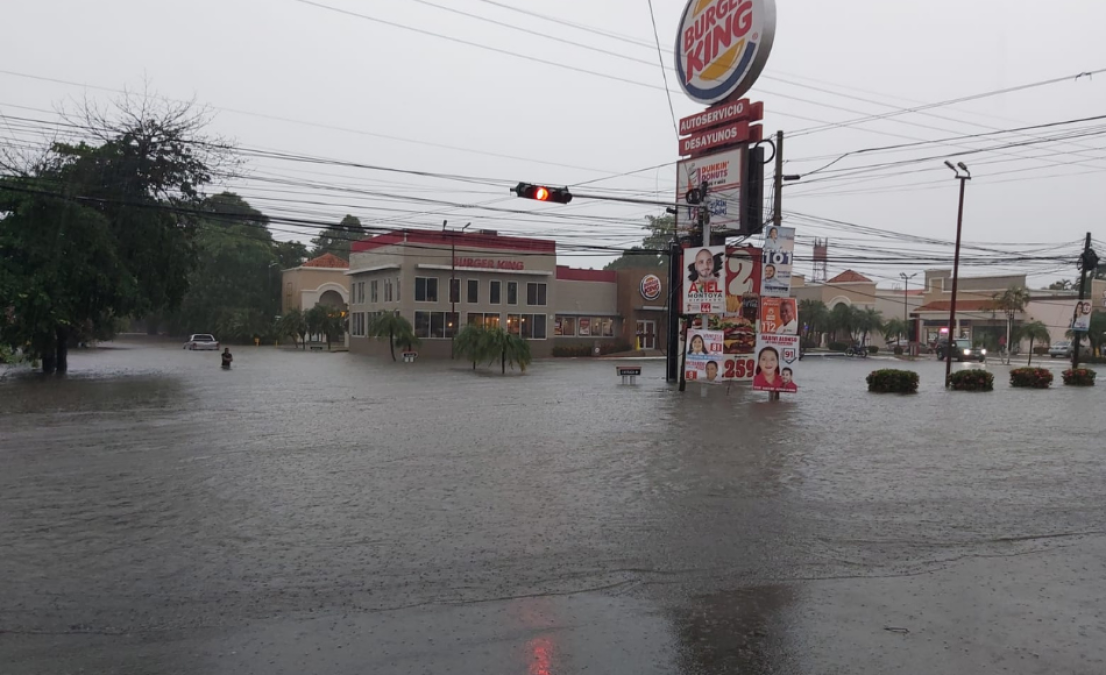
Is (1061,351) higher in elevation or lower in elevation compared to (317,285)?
lower

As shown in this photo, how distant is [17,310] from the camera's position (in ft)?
90.5

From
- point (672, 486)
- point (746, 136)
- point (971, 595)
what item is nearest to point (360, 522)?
point (672, 486)

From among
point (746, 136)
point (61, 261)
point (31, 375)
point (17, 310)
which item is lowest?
point (31, 375)

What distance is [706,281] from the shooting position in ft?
80.8

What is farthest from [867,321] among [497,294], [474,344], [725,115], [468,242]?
[725,115]

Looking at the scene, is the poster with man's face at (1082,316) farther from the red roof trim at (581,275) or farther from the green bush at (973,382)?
the red roof trim at (581,275)

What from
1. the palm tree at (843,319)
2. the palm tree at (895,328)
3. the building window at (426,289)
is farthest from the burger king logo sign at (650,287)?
the palm tree at (895,328)

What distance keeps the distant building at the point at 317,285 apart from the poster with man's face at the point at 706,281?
6214 centimetres

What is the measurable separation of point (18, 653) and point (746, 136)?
27.8m

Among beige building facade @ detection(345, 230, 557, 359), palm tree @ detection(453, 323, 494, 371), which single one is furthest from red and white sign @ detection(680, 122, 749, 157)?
beige building facade @ detection(345, 230, 557, 359)

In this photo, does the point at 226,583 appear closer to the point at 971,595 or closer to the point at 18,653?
the point at 18,653

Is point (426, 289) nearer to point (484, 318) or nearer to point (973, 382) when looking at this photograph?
point (484, 318)

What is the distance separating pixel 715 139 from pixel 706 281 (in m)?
7.98

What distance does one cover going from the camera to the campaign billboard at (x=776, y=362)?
24453mm
